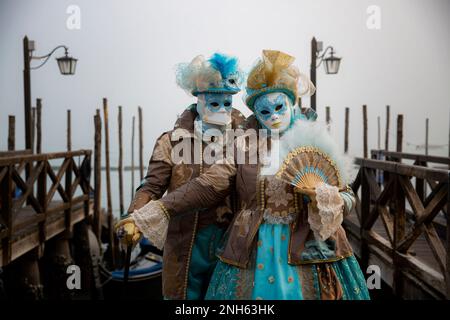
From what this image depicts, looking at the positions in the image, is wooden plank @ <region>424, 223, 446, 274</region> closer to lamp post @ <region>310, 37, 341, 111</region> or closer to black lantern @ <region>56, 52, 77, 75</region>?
lamp post @ <region>310, 37, 341, 111</region>

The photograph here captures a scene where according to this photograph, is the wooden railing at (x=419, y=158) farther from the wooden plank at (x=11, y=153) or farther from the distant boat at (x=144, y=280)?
the wooden plank at (x=11, y=153)

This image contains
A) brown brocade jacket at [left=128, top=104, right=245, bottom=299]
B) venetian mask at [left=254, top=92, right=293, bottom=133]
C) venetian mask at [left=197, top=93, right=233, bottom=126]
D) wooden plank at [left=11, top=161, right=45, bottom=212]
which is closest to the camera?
venetian mask at [left=254, top=92, right=293, bottom=133]

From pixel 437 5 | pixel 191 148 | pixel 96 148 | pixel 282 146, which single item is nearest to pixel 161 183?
pixel 191 148

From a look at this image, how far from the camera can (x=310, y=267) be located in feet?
5.92

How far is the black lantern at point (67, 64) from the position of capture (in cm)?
704

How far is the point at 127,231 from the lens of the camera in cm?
179

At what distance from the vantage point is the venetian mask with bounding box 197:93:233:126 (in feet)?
7.78

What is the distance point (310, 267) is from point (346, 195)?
33cm

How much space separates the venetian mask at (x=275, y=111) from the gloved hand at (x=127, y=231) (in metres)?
0.72

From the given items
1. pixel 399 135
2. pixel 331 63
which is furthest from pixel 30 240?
pixel 399 135

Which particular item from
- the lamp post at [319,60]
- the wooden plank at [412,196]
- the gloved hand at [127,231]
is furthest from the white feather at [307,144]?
the lamp post at [319,60]

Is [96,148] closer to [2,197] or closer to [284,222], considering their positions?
[2,197]

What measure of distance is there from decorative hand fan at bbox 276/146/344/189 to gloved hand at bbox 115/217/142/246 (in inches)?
24.5

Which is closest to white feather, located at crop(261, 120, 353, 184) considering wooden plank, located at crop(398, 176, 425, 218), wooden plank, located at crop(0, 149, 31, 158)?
wooden plank, located at crop(398, 176, 425, 218)
